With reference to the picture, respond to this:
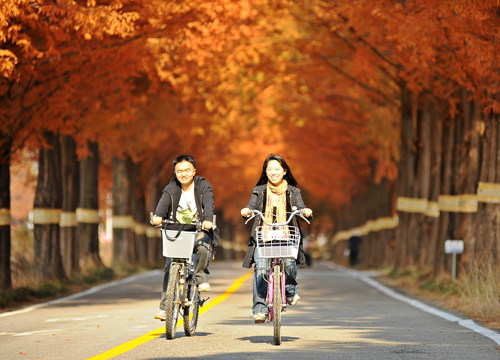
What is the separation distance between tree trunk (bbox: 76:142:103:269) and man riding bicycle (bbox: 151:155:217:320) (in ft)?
58.0

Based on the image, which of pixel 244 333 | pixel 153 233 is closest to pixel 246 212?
pixel 244 333

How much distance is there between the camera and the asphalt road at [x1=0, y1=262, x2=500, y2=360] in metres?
10.0

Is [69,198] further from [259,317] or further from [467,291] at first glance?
[259,317]

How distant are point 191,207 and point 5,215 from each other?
895cm

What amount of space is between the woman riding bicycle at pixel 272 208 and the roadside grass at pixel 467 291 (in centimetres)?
319

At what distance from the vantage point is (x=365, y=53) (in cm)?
2673

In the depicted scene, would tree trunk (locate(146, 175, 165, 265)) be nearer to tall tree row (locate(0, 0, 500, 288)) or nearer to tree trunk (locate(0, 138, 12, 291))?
tall tree row (locate(0, 0, 500, 288))

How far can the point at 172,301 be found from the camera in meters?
10.9

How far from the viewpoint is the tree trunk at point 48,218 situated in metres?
22.8

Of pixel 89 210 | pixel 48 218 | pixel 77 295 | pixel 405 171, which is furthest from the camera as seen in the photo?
pixel 405 171

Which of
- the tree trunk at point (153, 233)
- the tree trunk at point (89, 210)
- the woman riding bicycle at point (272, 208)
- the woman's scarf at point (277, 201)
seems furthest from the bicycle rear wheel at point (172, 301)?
the tree trunk at point (153, 233)

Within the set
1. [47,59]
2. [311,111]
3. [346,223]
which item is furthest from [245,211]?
[346,223]

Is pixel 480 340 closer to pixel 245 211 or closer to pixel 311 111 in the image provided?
pixel 245 211

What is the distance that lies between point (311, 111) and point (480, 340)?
93.9ft
